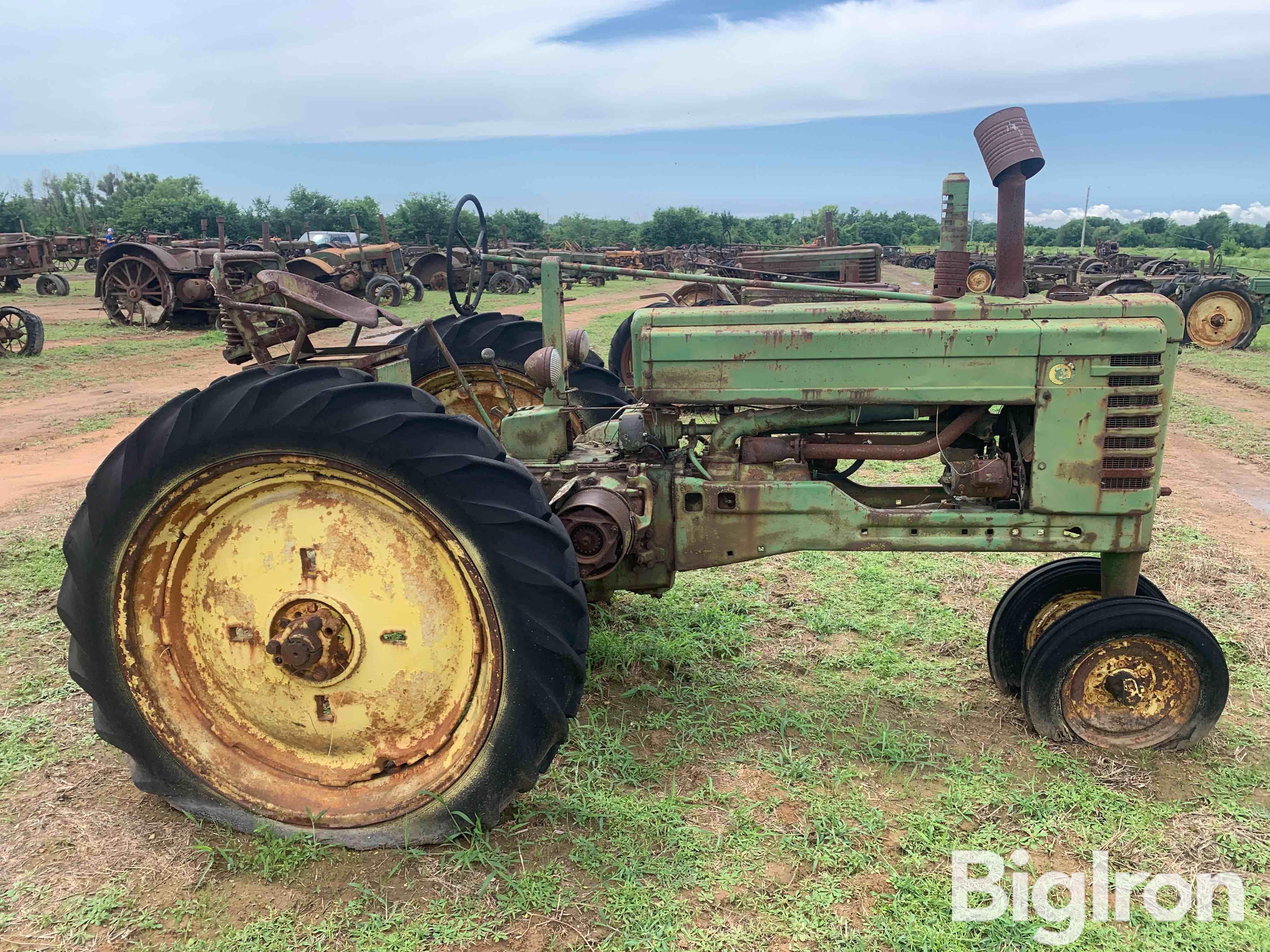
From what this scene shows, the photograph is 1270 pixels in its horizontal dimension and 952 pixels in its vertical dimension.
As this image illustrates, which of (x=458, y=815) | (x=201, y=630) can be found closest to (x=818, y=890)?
(x=458, y=815)

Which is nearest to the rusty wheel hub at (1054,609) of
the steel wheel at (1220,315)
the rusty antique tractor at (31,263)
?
the steel wheel at (1220,315)

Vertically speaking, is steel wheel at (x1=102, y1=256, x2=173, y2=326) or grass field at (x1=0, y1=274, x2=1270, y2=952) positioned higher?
steel wheel at (x1=102, y1=256, x2=173, y2=326)

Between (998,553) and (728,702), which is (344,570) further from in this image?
(998,553)

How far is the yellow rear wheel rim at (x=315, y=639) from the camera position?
256 cm

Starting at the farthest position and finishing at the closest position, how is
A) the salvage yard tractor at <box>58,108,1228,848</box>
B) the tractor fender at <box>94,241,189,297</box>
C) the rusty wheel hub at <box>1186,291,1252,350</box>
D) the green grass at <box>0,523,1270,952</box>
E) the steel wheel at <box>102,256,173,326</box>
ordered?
the steel wheel at <box>102,256,173,326</box> < the tractor fender at <box>94,241,189,297</box> < the rusty wheel hub at <box>1186,291,1252,350</box> < the salvage yard tractor at <box>58,108,1228,848</box> < the green grass at <box>0,523,1270,952</box>

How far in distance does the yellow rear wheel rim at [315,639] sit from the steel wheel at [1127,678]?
1907mm

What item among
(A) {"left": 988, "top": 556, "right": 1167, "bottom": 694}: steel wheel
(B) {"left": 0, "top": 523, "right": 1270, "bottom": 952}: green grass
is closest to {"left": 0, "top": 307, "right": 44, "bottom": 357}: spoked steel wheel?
(B) {"left": 0, "top": 523, "right": 1270, "bottom": 952}: green grass

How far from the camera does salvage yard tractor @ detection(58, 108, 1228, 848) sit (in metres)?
2.45

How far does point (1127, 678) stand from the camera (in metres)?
3.04

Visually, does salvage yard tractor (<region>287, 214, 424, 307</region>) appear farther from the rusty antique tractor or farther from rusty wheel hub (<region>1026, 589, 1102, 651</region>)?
rusty wheel hub (<region>1026, 589, 1102, 651</region>)

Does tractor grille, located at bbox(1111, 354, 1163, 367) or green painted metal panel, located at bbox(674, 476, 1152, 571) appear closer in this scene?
tractor grille, located at bbox(1111, 354, 1163, 367)

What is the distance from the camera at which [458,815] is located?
8.36ft

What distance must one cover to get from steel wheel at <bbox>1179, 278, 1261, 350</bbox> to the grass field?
1238 cm

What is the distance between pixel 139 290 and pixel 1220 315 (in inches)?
748
